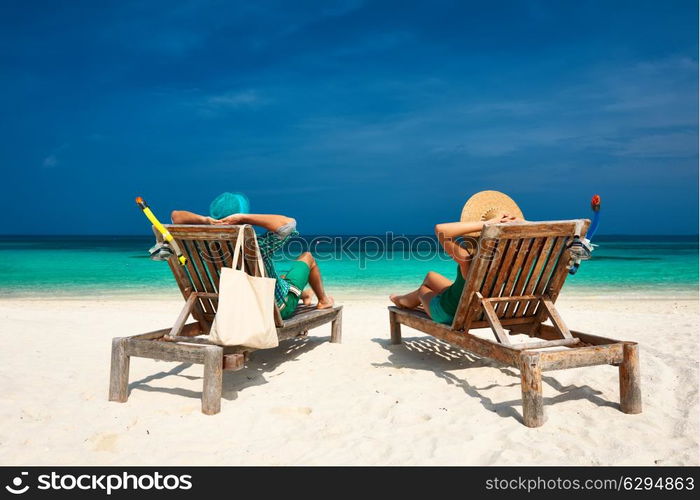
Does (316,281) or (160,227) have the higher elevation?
(160,227)

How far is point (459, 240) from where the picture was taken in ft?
12.5

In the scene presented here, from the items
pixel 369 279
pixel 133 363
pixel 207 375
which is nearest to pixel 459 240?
pixel 207 375

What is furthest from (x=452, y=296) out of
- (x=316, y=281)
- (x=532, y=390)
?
(x=316, y=281)

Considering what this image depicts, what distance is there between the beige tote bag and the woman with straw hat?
1.31m

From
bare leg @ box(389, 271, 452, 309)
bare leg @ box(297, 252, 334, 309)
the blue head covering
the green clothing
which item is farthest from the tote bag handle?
bare leg @ box(389, 271, 452, 309)

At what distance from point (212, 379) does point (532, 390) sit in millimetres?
2004

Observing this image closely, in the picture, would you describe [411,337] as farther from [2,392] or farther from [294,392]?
[2,392]

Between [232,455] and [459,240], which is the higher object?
[459,240]

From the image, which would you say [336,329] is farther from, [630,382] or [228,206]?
[630,382]

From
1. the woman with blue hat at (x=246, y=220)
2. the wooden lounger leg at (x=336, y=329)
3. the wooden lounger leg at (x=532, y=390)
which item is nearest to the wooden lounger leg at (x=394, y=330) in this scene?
the wooden lounger leg at (x=336, y=329)

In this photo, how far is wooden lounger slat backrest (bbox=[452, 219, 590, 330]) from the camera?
11.1 feet

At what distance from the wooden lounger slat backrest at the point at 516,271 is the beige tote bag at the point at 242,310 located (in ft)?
4.73

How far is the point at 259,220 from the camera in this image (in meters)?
3.60
